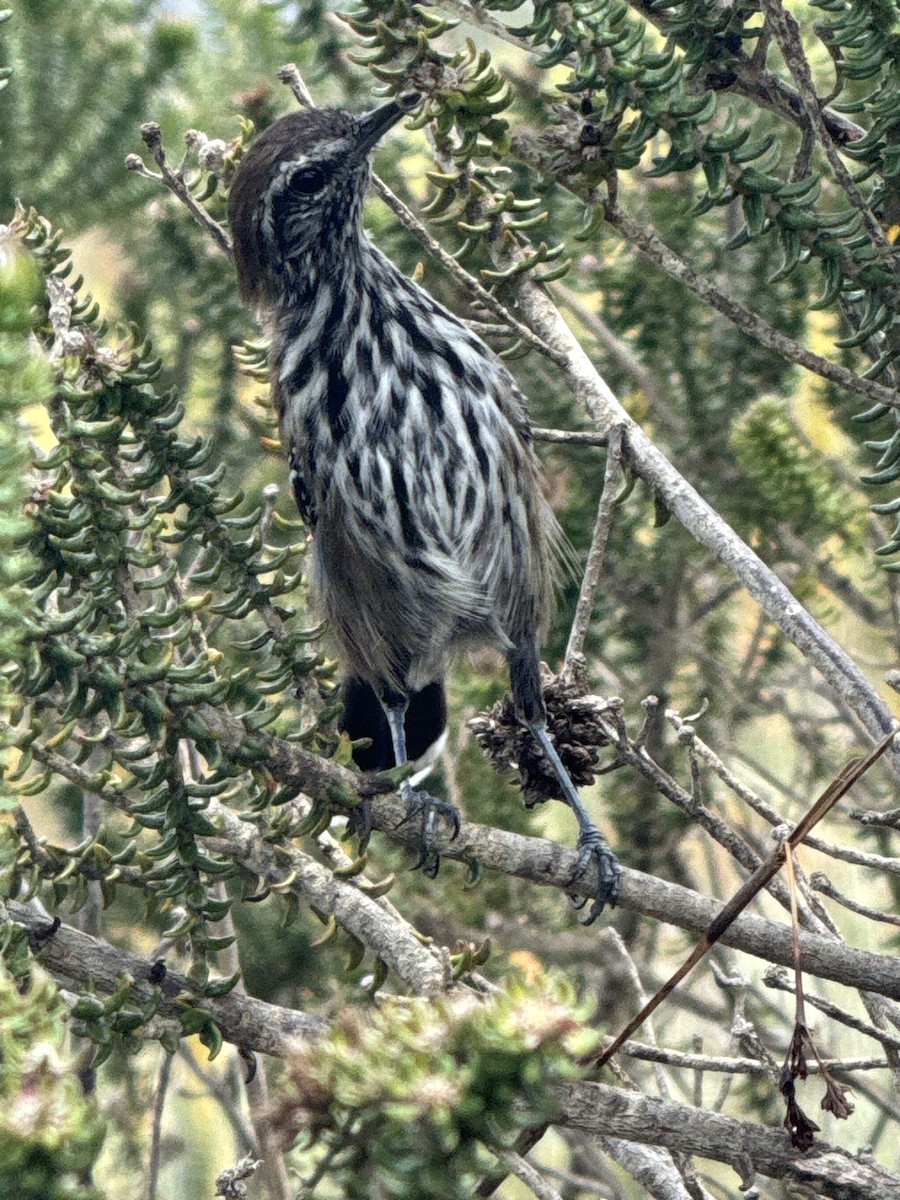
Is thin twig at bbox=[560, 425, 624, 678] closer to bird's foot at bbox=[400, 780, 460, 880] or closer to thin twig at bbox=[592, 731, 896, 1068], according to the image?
bird's foot at bbox=[400, 780, 460, 880]

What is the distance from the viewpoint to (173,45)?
4.96 meters

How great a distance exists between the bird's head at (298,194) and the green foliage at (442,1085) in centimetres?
268

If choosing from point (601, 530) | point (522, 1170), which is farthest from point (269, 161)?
point (522, 1170)

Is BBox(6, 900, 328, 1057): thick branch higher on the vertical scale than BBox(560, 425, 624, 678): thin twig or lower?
lower

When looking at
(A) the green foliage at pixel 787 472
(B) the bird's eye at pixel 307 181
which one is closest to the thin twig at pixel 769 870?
(A) the green foliage at pixel 787 472

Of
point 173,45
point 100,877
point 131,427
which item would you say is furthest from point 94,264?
point 100,877

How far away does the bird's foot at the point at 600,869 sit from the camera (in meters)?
2.72

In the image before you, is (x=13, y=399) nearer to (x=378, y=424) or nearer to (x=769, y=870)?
(x=769, y=870)

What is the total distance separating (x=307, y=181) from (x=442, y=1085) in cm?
288

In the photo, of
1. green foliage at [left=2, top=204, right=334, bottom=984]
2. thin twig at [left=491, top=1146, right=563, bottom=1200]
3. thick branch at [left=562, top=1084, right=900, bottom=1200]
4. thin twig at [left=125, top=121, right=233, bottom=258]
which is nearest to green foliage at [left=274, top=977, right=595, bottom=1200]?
thin twig at [left=491, top=1146, right=563, bottom=1200]

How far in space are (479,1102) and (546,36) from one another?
187 cm

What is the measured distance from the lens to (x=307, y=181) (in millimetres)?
3781

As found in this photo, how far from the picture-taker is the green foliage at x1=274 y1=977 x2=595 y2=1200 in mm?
1290

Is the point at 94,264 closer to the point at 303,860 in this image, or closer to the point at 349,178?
the point at 349,178
